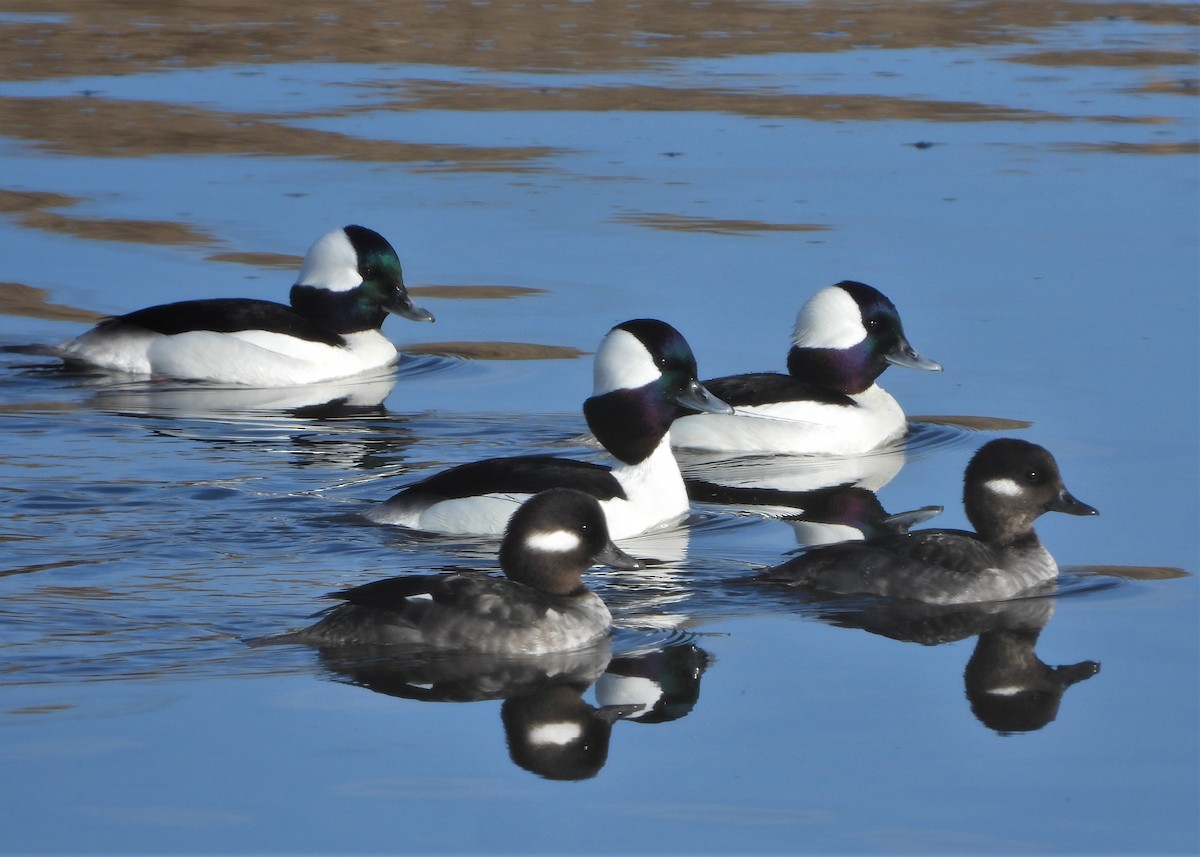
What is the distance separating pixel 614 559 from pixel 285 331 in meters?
5.35

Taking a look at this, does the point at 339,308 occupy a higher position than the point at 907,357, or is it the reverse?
the point at 907,357

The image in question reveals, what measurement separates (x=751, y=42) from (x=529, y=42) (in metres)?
2.57

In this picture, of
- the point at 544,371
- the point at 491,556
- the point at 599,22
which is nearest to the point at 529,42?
the point at 599,22

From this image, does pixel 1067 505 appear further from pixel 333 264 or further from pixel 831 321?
pixel 333 264

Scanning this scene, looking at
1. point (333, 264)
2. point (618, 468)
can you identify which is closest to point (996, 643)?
point (618, 468)

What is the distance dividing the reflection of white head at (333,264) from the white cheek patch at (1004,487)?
5821 mm

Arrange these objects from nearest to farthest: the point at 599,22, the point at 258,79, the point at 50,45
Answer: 1. the point at 258,79
2. the point at 50,45
3. the point at 599,22

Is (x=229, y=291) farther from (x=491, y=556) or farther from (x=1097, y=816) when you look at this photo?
(x=1097, y=816)

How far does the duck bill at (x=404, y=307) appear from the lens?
507 inches

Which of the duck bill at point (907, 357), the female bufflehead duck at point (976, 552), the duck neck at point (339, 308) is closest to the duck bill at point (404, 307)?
the duck neck at point (339, 308)

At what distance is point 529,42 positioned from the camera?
23125 millimetres

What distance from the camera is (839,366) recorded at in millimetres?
11367

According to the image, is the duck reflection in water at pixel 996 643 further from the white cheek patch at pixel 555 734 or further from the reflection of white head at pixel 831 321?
the reflection of white head at pixel 831 321

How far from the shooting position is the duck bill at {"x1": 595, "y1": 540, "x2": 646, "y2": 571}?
296 inches
